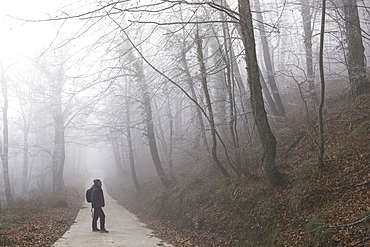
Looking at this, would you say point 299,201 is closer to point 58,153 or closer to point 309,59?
point 309,59

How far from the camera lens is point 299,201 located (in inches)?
279

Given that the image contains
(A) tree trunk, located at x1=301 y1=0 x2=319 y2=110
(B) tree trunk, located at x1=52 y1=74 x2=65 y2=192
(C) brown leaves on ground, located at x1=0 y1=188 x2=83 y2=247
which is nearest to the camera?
(C) brown leaves on ground, located at x1=0 y1=188 x2=83 y2=247

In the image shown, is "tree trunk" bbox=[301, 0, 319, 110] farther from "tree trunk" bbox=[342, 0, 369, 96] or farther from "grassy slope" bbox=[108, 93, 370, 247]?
"tree trunk" bbox=[342, 0, 369, 96]

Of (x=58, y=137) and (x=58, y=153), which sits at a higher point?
(x=58, y=137)

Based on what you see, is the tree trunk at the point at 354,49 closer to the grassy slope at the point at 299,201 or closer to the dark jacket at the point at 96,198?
the grassy slope at the point at 299,201

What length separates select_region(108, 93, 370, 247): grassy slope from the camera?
5.79 metres

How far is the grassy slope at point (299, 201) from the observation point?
19.0 feet

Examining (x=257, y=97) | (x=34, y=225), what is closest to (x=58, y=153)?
(x=34, y=225)

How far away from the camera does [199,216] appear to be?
11.1 metres

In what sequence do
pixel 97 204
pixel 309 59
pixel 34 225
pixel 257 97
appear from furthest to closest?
pixel 309 59 < pixel 34 225 < pixel 97 204 < pixel 257 97

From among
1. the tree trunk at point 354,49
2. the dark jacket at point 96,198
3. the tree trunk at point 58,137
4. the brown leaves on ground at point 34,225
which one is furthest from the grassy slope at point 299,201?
the tree trunk at point 58,137

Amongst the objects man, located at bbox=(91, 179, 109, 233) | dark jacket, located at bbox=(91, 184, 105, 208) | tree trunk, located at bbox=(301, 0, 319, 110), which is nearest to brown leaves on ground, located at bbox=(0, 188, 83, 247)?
man, located at bbox=(91, 179, 109, 233)

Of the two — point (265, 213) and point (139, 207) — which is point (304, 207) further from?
point (139, 207)

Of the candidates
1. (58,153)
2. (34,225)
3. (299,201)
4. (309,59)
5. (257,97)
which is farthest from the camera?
(58,153)
